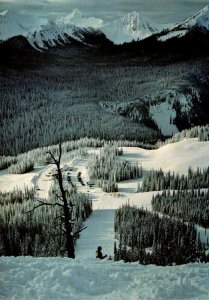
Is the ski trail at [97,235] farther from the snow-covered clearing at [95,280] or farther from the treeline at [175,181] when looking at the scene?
the snow-covered clearing at [95,280]

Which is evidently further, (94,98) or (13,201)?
(94,98)

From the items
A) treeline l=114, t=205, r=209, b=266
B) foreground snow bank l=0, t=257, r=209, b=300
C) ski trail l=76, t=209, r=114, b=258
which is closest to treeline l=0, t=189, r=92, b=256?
ski trail l=76, t=209, r=114, b=258

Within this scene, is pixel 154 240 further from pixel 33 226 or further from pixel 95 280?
pixel 95 280

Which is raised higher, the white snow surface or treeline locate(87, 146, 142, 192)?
the white snow surface

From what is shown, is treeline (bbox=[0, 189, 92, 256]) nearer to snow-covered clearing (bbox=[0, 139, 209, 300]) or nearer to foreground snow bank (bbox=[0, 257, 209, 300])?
snow-covered clearing (bbox=[0, 139, 209, 300])

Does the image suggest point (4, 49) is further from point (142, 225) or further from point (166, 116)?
point (142, 225)

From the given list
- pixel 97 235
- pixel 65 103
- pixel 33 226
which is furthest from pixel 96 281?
pixel 65 103

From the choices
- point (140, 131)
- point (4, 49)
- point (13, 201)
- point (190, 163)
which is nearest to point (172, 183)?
point (190, 163)
